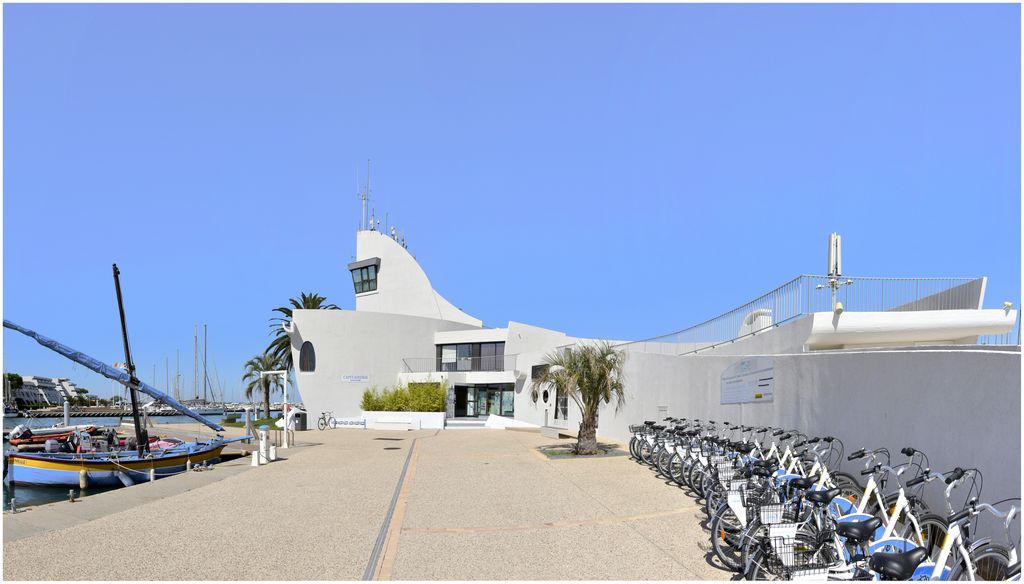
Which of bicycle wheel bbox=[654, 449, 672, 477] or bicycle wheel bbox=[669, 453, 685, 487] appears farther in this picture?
bicycle wheel bbox=[654, 449, 672, 477]

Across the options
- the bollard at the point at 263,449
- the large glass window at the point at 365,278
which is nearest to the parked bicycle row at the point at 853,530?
the bollard at the point at 263,449

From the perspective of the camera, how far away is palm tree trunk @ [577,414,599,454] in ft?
57.2

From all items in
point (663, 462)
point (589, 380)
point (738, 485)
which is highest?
point (589, 380)

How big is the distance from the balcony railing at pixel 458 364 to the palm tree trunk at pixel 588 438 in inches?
717

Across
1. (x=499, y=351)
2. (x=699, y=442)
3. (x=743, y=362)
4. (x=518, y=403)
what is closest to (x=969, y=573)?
(x=699, y=442)

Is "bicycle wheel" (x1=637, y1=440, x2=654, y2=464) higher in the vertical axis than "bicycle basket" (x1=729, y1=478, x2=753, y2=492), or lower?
lower

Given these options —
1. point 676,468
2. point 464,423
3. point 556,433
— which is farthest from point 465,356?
point 676,468

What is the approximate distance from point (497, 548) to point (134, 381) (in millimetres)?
20277

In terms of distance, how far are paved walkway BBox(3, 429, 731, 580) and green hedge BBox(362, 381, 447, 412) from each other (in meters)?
18.7

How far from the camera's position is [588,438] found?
1755 centimetres

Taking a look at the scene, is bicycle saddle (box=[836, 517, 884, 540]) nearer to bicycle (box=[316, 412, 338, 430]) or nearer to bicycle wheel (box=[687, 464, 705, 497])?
bicycle wheel (box=[687, 464, 705, 497])

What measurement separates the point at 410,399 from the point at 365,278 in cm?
1089

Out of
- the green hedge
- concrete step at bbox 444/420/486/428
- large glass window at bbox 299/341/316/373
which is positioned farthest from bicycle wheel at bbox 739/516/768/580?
large glass window at bbox 299/341/316/373

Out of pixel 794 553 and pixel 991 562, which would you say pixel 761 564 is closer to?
pixel 794 553
